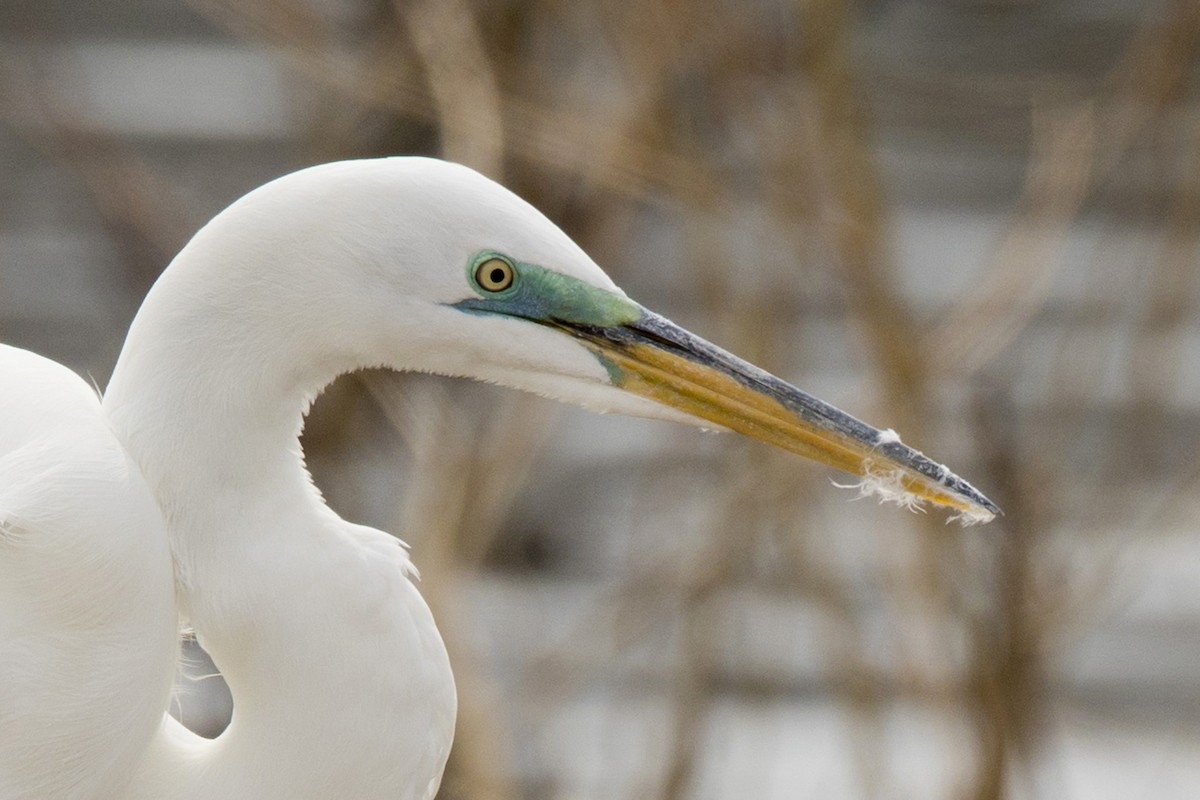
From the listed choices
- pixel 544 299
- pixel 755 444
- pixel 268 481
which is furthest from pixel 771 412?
pixel 755 444

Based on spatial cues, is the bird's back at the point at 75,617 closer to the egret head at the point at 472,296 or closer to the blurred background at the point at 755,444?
the egret head at the point at 472,296

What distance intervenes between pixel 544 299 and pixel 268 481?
8.8 inches

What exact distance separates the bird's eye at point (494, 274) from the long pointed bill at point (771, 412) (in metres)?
0.10

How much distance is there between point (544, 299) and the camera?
105 centimetres

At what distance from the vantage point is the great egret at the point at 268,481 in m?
1.02

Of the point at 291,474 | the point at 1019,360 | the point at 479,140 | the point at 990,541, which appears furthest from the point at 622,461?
the point at 291,474

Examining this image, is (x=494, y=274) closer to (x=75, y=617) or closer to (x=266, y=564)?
(x=266, y=564)

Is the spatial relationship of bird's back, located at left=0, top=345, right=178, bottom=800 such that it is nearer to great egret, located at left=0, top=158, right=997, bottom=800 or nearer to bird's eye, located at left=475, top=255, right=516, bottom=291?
great egret, located at left=0, top=158, right=997, bottom=800

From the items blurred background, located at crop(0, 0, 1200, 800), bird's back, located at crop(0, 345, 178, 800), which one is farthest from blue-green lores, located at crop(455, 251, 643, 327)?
blurred background, located at crop(0, 0, 1200, 800)

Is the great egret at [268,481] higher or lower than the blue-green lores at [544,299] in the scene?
lower

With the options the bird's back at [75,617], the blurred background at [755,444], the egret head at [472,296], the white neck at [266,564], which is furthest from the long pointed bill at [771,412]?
the blurred background at [755,444]

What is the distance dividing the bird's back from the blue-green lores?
26 cm

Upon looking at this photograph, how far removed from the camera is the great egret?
1023mm

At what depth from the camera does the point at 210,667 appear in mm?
3520
